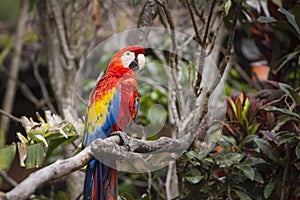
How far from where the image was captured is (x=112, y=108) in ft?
2.68

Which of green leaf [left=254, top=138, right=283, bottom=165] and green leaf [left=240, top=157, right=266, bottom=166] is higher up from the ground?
green leaf [left=254, top=138, right=283, bottom=165]

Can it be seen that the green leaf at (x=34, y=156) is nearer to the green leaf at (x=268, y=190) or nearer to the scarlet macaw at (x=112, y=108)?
the scarlet macaw at (x=112, y=108)

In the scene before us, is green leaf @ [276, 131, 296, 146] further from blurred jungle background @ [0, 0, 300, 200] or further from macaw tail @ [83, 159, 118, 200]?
macaw tail @ [83, 159, 118, 200]

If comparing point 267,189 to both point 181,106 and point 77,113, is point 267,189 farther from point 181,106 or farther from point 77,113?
point 77,113

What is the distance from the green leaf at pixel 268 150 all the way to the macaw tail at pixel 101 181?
351mm

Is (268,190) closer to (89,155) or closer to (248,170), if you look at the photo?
(248,170)

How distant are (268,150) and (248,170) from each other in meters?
0.08

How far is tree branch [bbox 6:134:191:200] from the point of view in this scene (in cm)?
51

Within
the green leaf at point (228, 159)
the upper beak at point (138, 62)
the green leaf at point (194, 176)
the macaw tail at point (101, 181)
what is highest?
the upper beak at point (138, 62)

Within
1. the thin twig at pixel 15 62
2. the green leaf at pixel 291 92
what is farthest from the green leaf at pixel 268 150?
the thin twig at pixel 15 62

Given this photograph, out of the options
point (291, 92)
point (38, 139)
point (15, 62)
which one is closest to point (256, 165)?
point (291, 92)

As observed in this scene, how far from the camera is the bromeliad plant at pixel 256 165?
0.99m

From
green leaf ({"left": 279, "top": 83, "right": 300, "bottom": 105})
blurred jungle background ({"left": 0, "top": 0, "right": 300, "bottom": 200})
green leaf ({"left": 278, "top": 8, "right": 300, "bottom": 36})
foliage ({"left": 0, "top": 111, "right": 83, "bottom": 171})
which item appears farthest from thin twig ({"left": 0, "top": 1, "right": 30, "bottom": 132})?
green leaf ({"left": 279, "top": 83, "right": 300, "bottom": 105})

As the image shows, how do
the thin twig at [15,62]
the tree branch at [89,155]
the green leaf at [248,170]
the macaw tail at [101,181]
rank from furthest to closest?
1. the thin twig at [15,62]
2. the green leaf at [248,170]
3. the macaw tail at [101,181]
4. the tree branch at [89,155]
